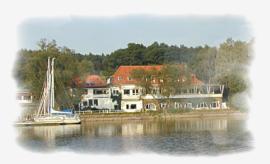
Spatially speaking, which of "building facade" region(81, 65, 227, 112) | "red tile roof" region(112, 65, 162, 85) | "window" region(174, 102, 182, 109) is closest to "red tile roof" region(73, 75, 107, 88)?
"building facade" region(81, 65, 227, 112)

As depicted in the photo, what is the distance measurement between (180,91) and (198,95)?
755 millimetres

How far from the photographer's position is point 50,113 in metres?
15.0

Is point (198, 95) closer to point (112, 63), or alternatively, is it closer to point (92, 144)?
point (112, 63)

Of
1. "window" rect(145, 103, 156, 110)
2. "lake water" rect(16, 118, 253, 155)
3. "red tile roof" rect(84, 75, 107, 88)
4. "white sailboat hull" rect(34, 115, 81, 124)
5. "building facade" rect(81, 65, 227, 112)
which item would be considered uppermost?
"red tile roof" rect(84, 75, 107, 88)

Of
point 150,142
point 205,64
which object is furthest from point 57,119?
point 150,142

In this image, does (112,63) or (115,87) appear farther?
(112,63)

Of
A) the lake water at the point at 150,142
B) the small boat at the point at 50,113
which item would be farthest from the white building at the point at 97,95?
the lake water at the point at 150,142

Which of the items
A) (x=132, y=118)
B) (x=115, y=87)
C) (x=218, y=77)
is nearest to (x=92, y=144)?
(x=132, y=118)

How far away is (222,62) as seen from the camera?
16.0 meters

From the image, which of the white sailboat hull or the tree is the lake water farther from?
the tree

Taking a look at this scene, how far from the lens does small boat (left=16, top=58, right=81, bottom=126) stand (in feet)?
48.5

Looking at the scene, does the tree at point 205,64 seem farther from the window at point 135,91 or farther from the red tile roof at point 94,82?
the red tile roof at point 94,82

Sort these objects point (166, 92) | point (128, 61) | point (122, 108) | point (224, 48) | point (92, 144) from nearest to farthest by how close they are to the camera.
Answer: point (92, 144) < point (224, 48) < point (166, 92) < point (122, 108) < point (128, 61)

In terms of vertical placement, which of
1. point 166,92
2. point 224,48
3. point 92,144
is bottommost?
point 92,144
